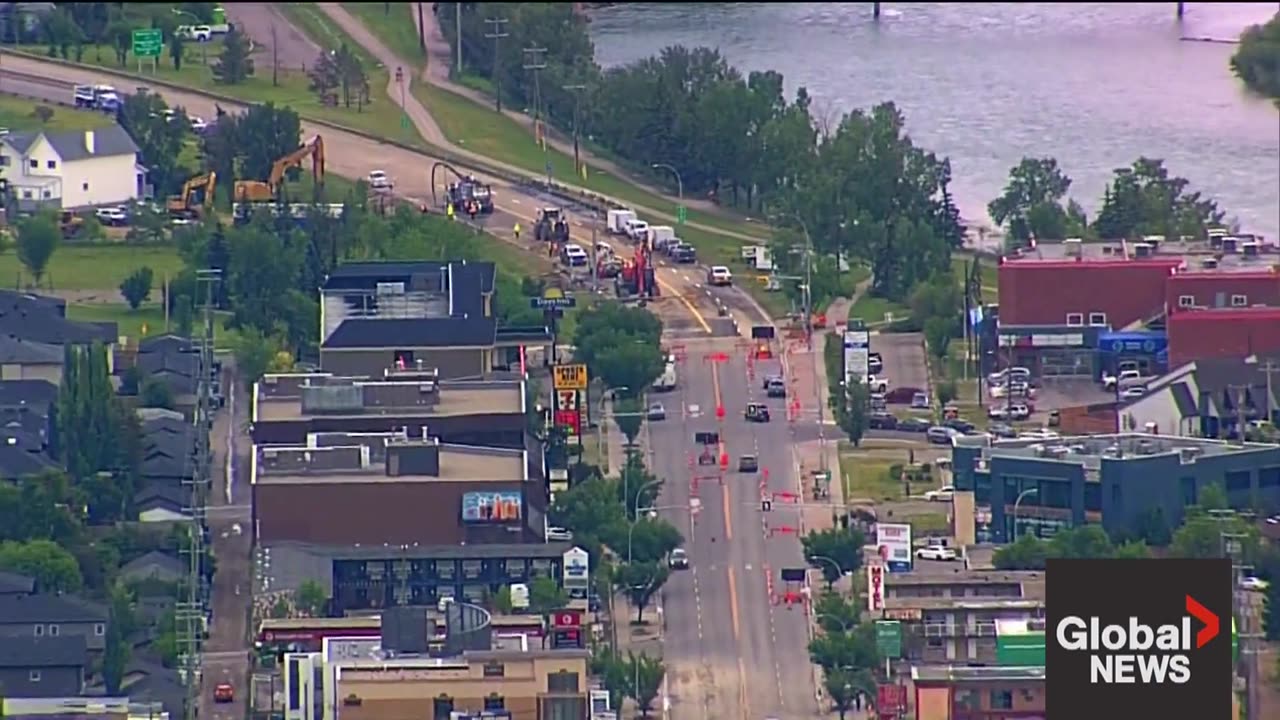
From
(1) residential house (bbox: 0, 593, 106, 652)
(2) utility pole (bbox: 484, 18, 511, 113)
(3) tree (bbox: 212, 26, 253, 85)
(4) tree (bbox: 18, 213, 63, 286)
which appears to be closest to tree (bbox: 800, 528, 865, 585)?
(1) residential house (bbox: 0, 593, 106, 652)

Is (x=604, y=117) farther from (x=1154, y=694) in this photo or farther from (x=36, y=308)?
(x=1154, y=694)

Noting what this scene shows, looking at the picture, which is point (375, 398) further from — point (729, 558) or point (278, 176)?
point (278, 176)

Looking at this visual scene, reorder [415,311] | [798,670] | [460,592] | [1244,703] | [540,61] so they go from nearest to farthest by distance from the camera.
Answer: [1244,703] < [798,670] < [460,592] < [415,311] < [540,61]

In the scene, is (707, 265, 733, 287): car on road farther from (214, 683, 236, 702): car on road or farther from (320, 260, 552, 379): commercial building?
(214, 683, 236, 702): car on road

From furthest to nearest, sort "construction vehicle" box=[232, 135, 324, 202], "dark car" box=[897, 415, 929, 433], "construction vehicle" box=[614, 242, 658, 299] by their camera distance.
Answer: "construction vehicle" box=[232, 135, 324, 202] < "construction vehicle" box=[614, 242, 658, 299] < "dark car" box=[897, 415, 929, 433]

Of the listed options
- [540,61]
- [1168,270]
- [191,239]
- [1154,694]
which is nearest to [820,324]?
[1168,270]

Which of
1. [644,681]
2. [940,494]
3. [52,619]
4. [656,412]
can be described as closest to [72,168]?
[656,412]

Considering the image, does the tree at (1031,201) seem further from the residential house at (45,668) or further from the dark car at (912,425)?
the residential house at (45,668)
